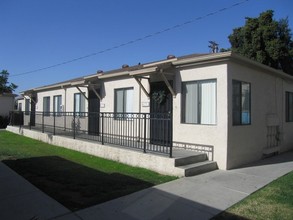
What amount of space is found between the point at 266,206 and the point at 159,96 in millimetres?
5483

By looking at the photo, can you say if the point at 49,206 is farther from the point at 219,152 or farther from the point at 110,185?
the point at 219,152

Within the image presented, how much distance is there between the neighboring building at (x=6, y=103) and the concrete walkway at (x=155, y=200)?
20.0m

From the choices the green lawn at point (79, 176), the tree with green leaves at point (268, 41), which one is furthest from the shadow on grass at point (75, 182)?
the tree with green leaves at point (268, 41)

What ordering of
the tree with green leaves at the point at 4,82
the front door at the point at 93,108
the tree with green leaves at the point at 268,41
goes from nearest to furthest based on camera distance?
the front door at the point at 93,108 → the tree with green leaves at the point at 268,41 → the tree with green leaves at the point at 4,82

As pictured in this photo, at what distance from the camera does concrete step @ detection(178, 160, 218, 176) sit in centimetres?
664

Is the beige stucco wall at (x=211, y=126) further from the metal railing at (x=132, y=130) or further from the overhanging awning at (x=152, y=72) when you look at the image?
the metal railing at (x=132, y=130)

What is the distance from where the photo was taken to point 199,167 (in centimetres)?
701

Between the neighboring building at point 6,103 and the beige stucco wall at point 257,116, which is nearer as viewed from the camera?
the beige stucco wall at point 257,116

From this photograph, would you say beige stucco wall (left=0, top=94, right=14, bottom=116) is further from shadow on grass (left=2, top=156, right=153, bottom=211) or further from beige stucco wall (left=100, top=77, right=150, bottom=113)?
shadow on grass (left=2, top=156, right=153, bottom=211)

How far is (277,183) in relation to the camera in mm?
6117

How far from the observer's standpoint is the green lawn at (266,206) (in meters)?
4.29

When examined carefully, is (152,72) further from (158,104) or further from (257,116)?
(257,116)

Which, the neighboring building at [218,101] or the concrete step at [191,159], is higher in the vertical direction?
the neighboring building at [218,101]

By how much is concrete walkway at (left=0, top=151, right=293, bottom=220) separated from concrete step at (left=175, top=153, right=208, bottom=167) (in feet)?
1.71
